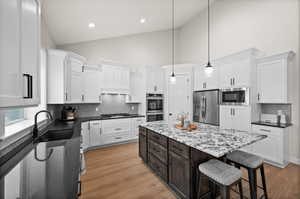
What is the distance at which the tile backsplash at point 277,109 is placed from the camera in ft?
9.57

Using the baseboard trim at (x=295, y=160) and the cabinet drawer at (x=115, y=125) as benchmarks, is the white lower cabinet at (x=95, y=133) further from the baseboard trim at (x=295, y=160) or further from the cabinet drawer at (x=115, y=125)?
the baseboard trim at (x=295, y=160)

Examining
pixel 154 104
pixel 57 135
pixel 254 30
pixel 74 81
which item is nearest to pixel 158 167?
pixel 57 135

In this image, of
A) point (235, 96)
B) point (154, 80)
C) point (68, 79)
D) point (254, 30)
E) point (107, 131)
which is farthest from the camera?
point (154, 80)

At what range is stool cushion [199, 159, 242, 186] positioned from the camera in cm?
126

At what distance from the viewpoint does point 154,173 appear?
2.43 metres

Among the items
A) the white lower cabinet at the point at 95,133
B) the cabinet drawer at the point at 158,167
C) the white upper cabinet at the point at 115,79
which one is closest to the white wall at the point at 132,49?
the white upper cabinet at the point at 115,79

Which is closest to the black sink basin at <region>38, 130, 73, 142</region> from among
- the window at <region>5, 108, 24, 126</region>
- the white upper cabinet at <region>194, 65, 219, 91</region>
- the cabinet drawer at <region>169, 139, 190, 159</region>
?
the window at <region>5, 108, 24, 126</region>

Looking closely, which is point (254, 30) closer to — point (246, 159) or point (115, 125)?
point (246, 159)

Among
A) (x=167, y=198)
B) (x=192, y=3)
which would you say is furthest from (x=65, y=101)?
(x=192, y=3)

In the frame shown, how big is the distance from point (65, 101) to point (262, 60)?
459cm

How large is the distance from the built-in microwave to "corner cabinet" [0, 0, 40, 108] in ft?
12.3

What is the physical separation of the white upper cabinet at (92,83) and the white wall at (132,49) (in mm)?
564

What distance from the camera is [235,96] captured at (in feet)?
10.8

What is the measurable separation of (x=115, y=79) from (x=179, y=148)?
3158 millimetres
